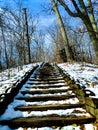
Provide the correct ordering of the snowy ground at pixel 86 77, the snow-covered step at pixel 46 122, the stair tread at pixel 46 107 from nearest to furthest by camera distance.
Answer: the snow-covered step at pixel 46 122 < the stair tread at pixel 46 107 < the snowy ground at pixel 86 77

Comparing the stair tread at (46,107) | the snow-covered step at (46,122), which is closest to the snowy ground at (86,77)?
the stair tread at (46,107)

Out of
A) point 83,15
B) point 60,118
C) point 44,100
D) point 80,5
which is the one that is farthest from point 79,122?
point 80,5

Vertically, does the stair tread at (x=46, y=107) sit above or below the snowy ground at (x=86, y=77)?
below

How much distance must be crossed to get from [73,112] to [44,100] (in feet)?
4.32

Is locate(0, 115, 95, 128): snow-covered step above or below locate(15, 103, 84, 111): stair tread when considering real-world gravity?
below

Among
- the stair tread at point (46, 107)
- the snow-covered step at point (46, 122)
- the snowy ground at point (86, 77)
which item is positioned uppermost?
the snowy ground at point (86, 77)

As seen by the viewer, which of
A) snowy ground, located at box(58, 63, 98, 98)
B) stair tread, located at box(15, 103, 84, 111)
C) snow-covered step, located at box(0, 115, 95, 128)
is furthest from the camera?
snowy ground, located at box(58, 63, 98, 98)

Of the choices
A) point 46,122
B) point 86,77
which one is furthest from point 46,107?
point 86,77

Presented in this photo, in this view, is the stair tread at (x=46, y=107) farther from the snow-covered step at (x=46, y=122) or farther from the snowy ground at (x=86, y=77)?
the snowy ground at (x=86, y=77)

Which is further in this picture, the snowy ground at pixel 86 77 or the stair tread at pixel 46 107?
the snowy ground at pixel 86 77

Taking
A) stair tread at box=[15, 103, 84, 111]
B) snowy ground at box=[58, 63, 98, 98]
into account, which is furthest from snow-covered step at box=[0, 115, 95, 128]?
snowy ground at box=[58, 63, 98, 98]

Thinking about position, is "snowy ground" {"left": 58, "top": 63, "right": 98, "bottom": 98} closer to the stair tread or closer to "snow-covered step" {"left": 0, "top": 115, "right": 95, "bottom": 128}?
the stair tread

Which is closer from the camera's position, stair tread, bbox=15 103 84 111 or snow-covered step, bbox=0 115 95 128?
snow-covered step, bbox=0 115 95 128

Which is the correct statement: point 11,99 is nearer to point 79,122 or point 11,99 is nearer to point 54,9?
point 79,122
